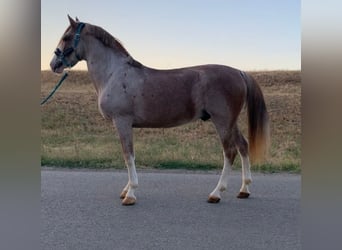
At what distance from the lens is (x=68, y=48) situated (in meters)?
3.96

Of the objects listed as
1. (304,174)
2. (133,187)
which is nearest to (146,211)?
(133,187)

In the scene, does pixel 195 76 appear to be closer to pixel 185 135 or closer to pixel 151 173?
pixel 151 173

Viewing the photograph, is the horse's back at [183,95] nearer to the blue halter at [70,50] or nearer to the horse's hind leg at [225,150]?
the horse's hind leg at [225,150]

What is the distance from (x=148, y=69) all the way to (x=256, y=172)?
210 cm

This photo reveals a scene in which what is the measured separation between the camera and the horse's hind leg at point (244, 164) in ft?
13.1

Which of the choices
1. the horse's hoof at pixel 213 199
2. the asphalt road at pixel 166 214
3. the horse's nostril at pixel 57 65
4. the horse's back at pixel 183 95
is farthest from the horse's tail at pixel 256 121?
the horse's nostril at pixel 57 65

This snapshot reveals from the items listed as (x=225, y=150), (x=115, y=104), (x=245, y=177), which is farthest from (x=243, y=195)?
(x=115, y=104)

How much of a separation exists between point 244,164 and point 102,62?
184cm

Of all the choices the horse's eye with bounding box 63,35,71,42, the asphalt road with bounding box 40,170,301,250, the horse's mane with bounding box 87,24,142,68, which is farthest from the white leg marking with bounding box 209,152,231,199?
the horse's eye with bounding box 63,35,71,42

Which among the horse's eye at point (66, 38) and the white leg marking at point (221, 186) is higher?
the horse's eye at point (66, 38)

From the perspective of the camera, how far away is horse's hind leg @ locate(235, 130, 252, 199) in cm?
398

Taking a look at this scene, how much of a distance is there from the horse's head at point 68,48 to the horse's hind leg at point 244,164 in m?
1.92

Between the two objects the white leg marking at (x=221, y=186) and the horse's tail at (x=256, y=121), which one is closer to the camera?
the white leg marking at (x=221, y=186)

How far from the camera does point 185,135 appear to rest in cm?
787
